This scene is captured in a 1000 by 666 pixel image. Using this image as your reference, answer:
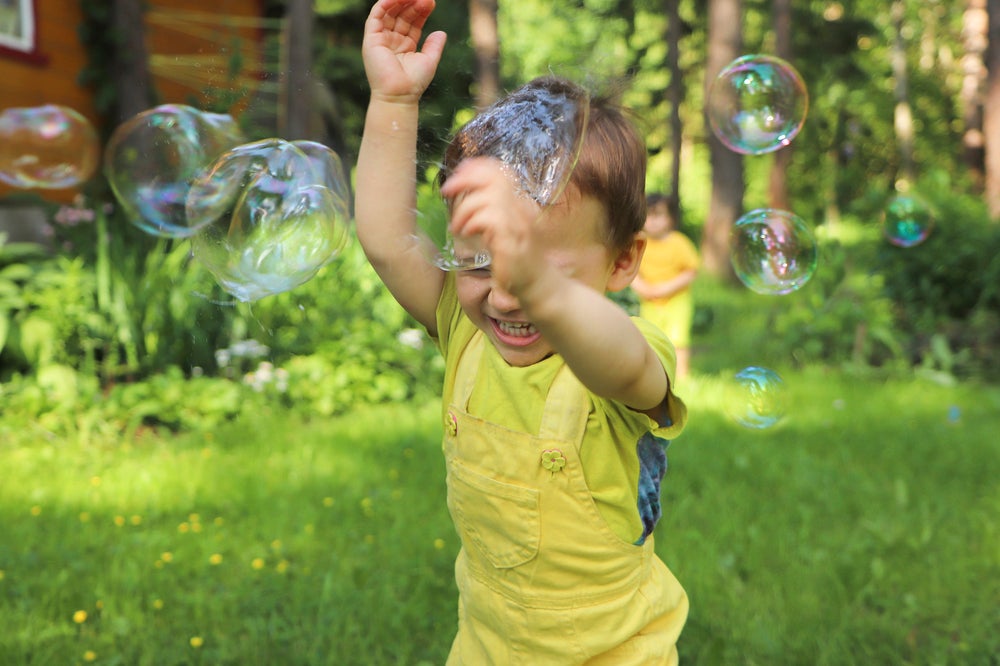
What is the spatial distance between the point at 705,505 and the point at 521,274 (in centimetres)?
316

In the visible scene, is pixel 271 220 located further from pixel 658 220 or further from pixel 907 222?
pixel 658 220

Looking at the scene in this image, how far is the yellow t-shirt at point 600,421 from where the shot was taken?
5.74 ft

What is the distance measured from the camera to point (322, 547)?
3695mm

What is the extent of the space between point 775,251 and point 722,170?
1126 centimetres

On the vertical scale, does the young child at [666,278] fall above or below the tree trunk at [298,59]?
below

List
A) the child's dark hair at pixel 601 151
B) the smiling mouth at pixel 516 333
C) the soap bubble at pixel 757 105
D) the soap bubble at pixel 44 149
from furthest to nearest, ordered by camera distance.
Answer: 1. the soap bubble at pixel 44 149
2. the soap bubble at pixel 757 105
3. the smiling mouth at pixel 516 333
4. the child's dark hair at pixel 601 151

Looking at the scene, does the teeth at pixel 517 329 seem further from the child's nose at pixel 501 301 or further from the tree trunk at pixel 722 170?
the tree trunk at pixel 722 170

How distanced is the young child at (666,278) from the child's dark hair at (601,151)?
4950 mm

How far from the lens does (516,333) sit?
1708 mm

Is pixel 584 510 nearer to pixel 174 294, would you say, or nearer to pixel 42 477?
pixel 42 477

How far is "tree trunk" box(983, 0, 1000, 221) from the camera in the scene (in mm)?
10344

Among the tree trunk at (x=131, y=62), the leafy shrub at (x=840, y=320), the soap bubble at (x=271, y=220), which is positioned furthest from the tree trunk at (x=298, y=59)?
the soap bubble at (x=271, y=220)

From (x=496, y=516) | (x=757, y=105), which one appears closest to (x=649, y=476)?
(x=496, y=516)

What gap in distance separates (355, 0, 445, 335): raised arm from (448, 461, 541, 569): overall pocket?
1.52 feet
